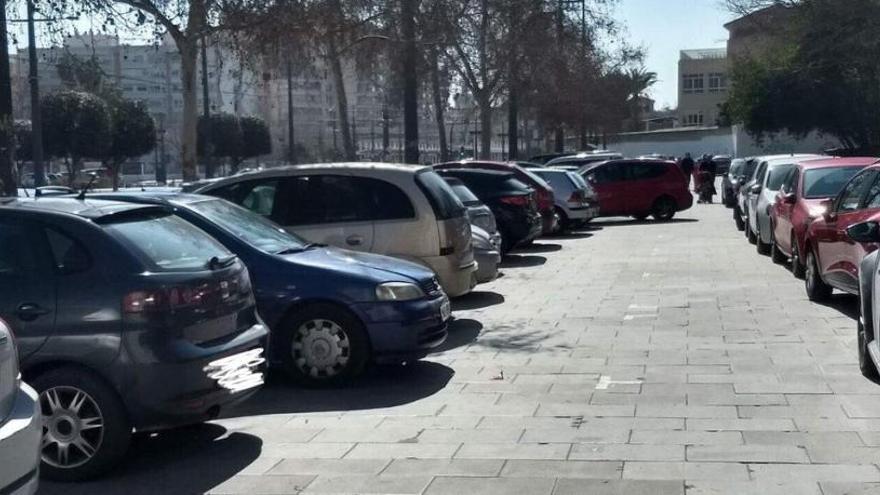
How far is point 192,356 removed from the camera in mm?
7117

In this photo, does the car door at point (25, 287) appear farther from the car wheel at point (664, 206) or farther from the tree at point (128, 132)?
the tree at point (128, 132)

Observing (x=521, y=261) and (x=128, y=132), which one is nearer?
(x=521, y=261)

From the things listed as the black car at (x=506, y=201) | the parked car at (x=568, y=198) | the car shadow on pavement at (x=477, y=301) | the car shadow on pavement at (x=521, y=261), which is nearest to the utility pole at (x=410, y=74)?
the parked car at (x=568, y=198)

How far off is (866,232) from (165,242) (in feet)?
17.7

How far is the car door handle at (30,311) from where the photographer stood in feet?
23.4

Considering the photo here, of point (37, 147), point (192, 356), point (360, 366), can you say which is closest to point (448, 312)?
point (360, 366)

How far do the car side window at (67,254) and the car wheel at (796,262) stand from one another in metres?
10.8

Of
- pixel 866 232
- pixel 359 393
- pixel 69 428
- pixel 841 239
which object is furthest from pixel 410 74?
pixel 69 428

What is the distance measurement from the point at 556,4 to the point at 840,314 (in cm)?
2660

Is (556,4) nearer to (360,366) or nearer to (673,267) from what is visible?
(673,267)

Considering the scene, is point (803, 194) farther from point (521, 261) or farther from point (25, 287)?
point (25, 287)

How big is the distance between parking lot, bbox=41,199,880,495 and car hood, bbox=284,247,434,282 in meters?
0.88

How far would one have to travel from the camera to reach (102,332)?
705cm

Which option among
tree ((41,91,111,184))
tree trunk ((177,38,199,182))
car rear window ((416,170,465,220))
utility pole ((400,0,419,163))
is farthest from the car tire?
tree ((41,91,111,184))
